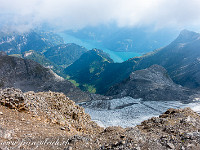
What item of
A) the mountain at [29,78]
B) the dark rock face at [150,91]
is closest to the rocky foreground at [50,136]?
the dark rock face at [150,91]

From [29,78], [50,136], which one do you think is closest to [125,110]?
[50,136]

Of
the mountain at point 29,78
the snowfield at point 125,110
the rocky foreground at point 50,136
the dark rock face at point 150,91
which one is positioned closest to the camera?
the rocky foreground at point 50,136

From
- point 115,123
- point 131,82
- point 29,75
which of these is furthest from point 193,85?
point 29,75

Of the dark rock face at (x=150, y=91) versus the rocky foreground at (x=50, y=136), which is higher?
the dark rock face at (x=150, y=91)

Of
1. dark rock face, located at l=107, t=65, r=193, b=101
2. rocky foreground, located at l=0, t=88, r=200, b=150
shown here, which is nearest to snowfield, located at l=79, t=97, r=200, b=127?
dark rock face, located at l=107, t=65, r=193, b=101

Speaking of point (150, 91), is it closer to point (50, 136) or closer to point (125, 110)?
point (125, 110)

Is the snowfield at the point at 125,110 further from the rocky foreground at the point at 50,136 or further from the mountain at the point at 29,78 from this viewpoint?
the rocky foreground at the point at 50,136

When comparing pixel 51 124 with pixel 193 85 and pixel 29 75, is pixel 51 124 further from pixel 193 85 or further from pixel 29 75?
pixel 193 85
